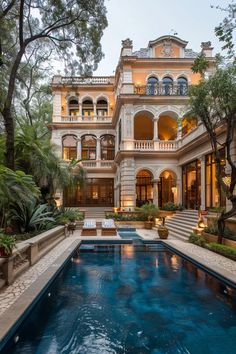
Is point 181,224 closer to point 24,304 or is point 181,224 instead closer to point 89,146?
point 24,304

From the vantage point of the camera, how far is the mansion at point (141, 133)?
20.4 metres

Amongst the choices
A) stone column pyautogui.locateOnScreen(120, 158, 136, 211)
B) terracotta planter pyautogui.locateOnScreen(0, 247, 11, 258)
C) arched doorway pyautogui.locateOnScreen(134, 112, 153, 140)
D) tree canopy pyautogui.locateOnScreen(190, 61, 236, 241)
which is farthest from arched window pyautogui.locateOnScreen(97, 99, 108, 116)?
terracotta planter pyautogui.locateOnScreen(0, 247, 11, 258)

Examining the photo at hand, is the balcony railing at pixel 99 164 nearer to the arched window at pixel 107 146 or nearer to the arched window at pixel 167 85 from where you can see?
the arched window at pixel 107 146

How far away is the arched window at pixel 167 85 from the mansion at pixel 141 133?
9 cm

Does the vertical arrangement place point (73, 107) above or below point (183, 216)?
above

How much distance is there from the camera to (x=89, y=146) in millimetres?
30125

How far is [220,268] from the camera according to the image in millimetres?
8188

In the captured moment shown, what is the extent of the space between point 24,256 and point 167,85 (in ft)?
68.8

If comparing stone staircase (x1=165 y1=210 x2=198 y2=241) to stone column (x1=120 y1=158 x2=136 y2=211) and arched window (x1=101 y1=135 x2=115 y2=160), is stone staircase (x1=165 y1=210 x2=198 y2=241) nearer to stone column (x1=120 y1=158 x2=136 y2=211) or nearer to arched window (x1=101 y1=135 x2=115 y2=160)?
stone column (x1=120 y1=158 x2=136 y2=211)

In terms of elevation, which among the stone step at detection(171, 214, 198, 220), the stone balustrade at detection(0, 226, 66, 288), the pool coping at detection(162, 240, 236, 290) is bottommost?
the pool coping at detection(162, 240, 236, 290)

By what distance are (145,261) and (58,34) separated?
1165cm

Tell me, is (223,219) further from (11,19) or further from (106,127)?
(106,127)

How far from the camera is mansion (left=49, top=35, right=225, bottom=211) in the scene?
67.0 ft

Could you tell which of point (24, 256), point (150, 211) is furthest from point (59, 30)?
point (150, 211)
